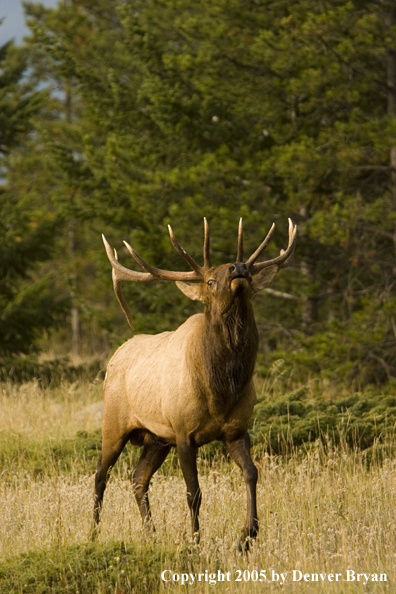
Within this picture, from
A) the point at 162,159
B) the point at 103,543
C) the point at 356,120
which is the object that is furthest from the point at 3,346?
the point at 103,543

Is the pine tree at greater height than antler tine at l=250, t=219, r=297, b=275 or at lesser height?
lesser

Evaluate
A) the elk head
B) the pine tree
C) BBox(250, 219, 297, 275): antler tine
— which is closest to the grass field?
the elk head

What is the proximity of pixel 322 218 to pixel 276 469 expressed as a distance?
4664mm

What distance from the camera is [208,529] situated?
219 inches

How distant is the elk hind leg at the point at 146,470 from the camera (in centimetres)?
613

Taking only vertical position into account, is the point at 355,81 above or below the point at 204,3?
below

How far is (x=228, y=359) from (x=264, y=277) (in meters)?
0.68

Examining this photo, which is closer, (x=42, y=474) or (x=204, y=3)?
(x=42, y=474)

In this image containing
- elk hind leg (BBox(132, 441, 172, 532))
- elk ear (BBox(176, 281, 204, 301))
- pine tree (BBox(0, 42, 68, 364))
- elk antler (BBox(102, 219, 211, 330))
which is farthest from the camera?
pine tree (BBox(0, 42, 68, 364))

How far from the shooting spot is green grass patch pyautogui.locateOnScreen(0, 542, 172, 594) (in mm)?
4746

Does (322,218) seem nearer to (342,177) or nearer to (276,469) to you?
(342,177)

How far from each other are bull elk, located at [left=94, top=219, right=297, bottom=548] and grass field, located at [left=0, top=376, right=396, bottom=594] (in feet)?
0.79

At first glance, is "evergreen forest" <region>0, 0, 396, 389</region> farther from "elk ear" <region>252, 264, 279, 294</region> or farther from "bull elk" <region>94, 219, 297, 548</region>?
"elk ear" <region>252, 264, 279, 294</region>

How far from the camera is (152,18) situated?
55.8ft
